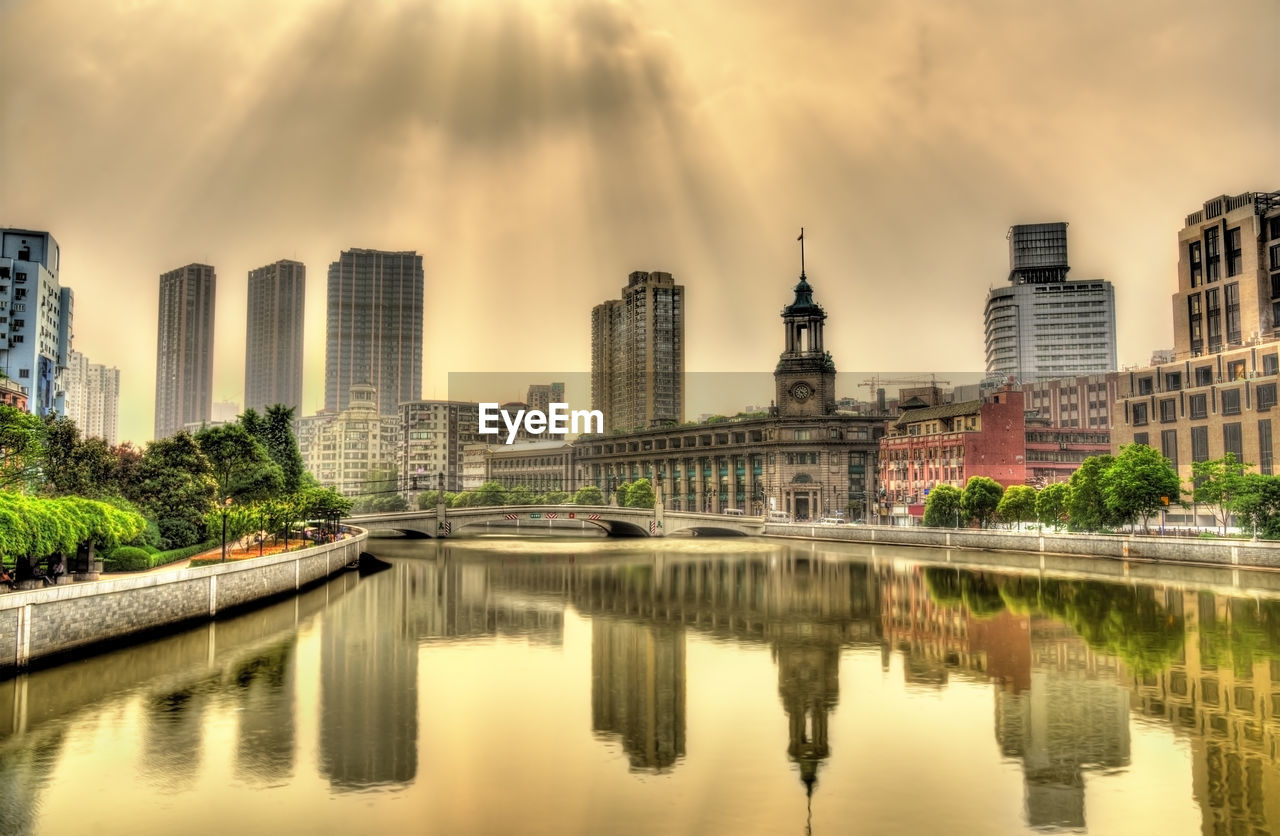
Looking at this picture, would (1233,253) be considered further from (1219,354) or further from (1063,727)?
(1063,727)

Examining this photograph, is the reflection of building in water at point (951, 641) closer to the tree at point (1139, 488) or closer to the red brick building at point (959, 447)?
the tree at point (1139, 488)

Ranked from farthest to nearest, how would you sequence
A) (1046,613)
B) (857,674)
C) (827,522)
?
(827,522) < (1046,613) < (857,674)

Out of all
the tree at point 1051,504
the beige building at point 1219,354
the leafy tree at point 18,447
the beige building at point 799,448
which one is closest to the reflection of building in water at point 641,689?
the leafy tree at point 18,447

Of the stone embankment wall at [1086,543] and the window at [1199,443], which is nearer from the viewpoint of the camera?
the stone embankment wall at [1086,543]

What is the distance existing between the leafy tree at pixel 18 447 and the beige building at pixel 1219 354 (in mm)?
98687

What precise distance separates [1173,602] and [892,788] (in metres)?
40.0

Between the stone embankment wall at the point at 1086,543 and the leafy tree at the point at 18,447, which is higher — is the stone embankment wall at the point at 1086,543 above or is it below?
below

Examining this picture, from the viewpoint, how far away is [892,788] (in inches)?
982

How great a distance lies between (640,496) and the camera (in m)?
165

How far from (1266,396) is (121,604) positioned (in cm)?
9820

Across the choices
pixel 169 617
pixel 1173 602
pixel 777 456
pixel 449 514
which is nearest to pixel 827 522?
pixel 777 456

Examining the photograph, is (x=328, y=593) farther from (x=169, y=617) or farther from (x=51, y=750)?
(x=51, y=750)

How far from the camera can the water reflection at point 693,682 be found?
85.4 ft

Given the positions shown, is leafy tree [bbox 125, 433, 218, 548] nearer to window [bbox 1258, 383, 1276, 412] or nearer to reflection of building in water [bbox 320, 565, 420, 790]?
reflection of building in water [bbox 320, 565, 420, 790]
